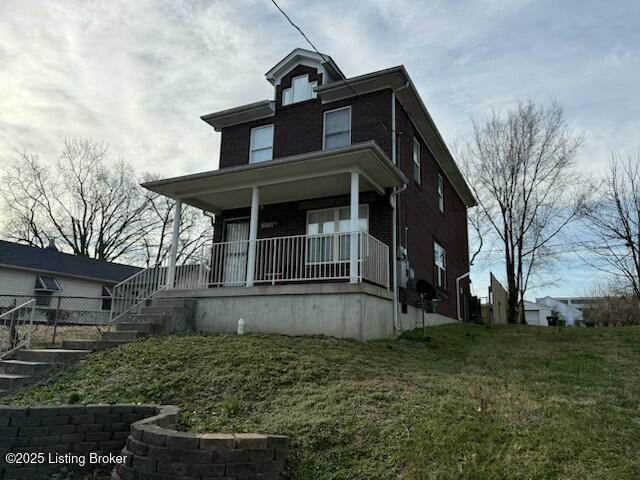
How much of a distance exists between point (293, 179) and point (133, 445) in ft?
22.7

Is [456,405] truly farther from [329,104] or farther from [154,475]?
[329,104]

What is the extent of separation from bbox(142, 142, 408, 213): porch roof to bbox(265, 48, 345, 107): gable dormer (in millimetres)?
3402

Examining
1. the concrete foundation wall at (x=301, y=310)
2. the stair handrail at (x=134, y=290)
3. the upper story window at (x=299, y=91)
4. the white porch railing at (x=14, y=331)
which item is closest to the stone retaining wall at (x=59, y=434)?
the white porch railing at (x=14, y=331)

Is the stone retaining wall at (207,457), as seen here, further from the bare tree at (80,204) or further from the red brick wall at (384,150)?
the bare tree at (80,204)

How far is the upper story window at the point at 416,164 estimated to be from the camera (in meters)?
12.7

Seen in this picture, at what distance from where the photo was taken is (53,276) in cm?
2202

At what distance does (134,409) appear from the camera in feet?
16.2

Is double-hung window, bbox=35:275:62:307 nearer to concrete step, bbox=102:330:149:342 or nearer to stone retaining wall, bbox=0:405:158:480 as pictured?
concrete step, bbox=102:330:149:342

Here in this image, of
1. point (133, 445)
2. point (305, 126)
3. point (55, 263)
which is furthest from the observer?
point (55, 263)

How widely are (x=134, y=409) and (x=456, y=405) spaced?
341cm

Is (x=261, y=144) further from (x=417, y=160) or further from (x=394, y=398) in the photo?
(x=394, y=398)

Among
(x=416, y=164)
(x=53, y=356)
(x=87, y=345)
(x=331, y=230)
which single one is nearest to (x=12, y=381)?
(x=53, y=356)

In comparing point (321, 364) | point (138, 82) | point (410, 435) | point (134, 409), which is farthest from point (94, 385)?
point (138, 82)

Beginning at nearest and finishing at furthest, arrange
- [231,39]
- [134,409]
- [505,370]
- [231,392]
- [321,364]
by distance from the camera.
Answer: [134,409]
[231,392]
[321,364]
[505,370]
[231,39]
